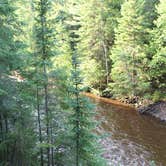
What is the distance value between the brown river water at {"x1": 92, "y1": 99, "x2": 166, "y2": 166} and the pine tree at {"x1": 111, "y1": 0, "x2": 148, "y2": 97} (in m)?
2.26

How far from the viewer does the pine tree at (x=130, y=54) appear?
29.4m

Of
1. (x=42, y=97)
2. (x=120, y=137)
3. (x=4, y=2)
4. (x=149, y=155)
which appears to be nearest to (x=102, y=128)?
(x=120, y=137)

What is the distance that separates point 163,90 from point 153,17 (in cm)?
769

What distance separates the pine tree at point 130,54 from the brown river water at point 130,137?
2255 millimetres

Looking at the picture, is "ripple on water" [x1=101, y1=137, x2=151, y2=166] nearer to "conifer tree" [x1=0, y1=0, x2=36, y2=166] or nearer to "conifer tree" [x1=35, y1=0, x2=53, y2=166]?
"conifer tree" [x1=0, y1=0, x2=36, y2=166]

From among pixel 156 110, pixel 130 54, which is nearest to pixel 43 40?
pixel 156 110

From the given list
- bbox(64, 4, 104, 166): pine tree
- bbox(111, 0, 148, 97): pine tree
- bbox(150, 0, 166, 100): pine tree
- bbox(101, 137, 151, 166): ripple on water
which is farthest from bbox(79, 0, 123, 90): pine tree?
bbox(64, 4, 104, 166): pine tree

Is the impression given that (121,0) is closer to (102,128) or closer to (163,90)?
(163,90)

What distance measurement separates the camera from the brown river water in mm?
20000

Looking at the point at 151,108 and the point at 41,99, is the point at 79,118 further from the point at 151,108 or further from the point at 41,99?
the point at 151,108

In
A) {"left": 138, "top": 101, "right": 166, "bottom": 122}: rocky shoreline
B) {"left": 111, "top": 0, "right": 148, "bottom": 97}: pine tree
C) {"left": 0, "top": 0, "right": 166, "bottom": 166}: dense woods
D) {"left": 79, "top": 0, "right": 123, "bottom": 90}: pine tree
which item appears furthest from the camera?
{"left": 79, "top": 0, "right": 123, "bottom": 90}: pine tree

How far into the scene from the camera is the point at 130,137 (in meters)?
23.3

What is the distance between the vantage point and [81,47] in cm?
3475

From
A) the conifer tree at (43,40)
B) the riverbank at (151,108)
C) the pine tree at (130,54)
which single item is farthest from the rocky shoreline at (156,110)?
the conifer tree at (43,40)
